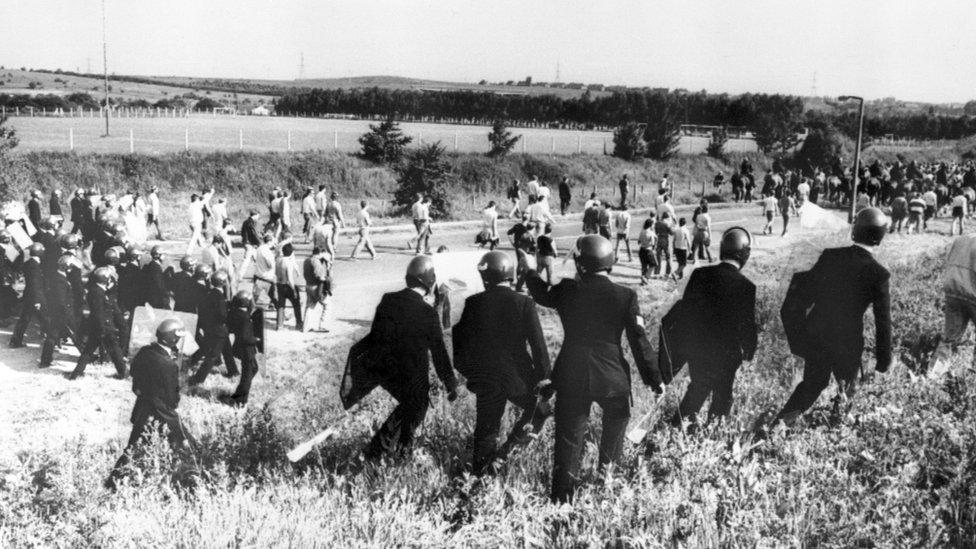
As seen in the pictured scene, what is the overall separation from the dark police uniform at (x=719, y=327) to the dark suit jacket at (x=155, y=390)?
400 cm

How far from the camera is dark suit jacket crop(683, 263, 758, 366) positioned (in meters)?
5.89

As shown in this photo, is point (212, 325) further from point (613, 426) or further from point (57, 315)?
point (613, 426)

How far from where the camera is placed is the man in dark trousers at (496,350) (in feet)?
18.7

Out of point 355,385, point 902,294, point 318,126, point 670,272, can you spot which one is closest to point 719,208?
point 670,272

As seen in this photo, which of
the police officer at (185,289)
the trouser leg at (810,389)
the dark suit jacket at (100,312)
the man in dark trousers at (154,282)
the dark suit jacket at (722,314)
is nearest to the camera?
the dark suit jacket at (722,314)

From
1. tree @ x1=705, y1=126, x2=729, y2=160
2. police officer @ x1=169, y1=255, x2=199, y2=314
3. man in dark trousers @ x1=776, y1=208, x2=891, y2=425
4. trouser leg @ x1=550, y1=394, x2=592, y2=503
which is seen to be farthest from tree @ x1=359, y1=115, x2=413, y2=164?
trouser leg @ x1=550, y1=394, x2=592, y2=503

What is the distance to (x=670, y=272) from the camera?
19.5 metres

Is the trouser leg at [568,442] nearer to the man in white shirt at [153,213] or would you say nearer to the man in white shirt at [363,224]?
the man in white shirt at [363,224]

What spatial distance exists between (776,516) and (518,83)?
127859 millimetres

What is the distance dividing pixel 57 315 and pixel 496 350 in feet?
26.2

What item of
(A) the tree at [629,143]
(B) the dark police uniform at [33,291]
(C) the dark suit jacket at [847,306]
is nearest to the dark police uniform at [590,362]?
(C) the dark suit jacket at [847,306]

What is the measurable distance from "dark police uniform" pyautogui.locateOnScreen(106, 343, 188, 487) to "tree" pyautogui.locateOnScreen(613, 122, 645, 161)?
36.6 meters

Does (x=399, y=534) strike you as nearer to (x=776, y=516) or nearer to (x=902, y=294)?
(x=776, y=516)

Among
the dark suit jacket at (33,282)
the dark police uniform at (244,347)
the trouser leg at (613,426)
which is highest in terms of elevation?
the trouser leg at (613,426)
